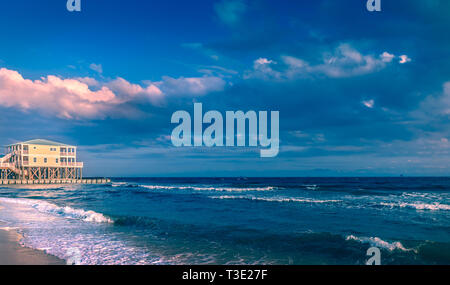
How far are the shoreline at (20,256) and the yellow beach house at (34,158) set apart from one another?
48.7 meters

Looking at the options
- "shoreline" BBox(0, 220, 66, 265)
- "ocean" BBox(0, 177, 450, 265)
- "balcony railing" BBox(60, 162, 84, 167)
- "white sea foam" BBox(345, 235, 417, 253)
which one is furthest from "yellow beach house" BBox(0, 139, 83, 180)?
"white sea foam" BBox(345, 235, 417, 253)

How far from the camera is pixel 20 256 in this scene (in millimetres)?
8633

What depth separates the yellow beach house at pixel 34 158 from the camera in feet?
164

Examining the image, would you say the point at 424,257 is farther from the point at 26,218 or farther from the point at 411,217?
the point at 26,218

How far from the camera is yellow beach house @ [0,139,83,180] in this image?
164 feet

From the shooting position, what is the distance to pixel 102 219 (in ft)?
53.1

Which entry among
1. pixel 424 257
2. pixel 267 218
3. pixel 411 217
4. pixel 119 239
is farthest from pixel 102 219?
pixel 411 217

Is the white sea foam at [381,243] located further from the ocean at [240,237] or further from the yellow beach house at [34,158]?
the yellow beach house at [34,158]

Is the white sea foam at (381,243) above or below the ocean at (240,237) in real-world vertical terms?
above
